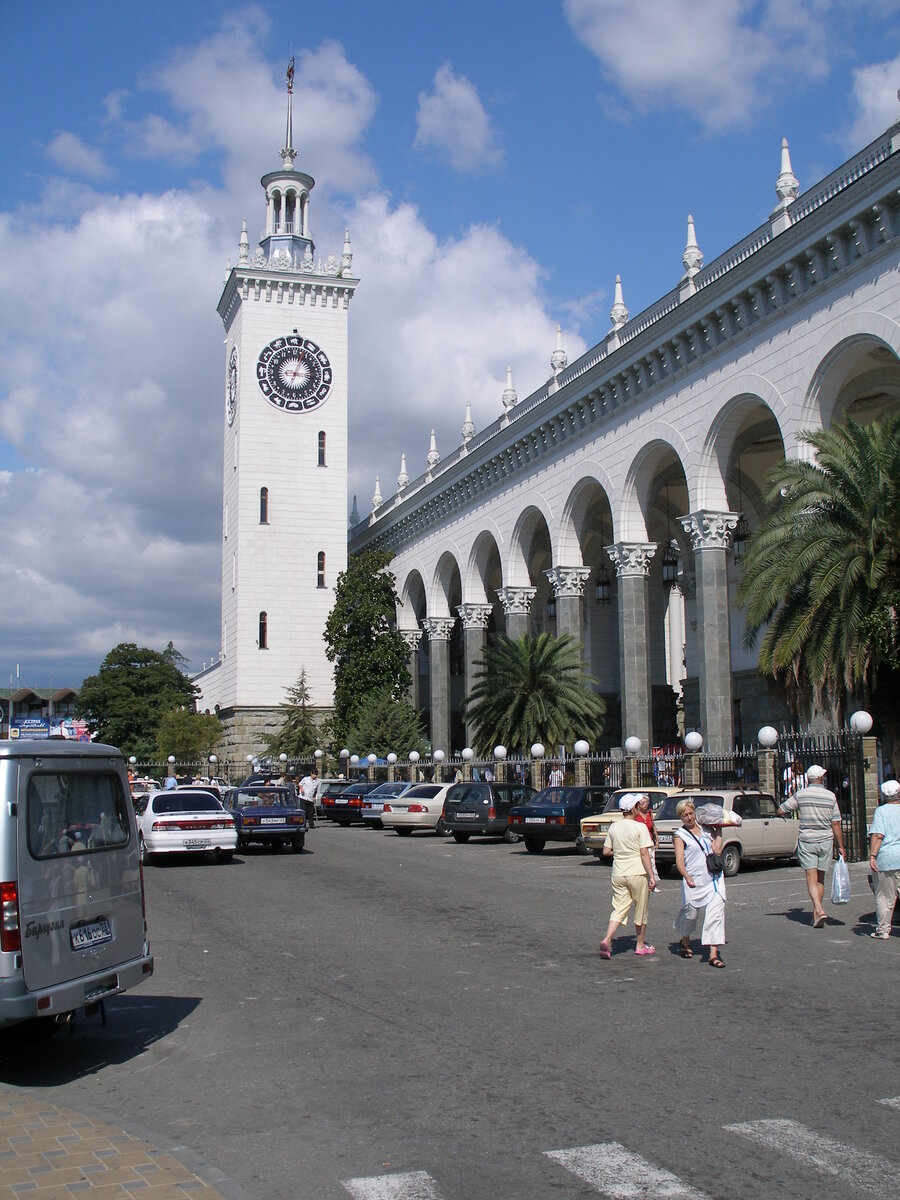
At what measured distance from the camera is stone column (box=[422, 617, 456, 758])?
5122 cm

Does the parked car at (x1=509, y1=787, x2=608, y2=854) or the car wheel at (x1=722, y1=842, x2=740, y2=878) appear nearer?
the car wheel at (x1=722, y1=842, x2=740, y2=878)

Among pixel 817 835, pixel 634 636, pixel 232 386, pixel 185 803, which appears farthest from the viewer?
pixel 232 386

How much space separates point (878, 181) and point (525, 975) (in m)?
19.3

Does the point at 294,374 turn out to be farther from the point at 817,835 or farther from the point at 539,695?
the point at 817,835

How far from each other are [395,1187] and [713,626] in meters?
26.4

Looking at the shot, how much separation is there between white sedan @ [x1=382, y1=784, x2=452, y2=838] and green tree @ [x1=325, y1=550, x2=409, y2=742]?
19.5m

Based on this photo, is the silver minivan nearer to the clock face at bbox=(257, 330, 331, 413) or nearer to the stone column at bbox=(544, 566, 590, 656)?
the stone column at bbox=(544, 566, 590, 656)

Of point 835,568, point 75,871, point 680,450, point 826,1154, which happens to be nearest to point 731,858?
point 835,568

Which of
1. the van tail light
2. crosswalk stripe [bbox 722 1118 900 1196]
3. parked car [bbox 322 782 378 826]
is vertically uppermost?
the van tail light

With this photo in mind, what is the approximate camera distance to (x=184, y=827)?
22.3 meters

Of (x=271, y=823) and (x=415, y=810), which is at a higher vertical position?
(x=271, y=823)

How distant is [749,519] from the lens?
40.8 meters

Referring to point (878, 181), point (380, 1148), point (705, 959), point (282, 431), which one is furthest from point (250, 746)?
point (380, 1148)

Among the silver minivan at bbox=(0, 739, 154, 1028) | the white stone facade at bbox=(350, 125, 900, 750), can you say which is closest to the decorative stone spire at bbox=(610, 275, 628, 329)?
the white stone facade at bbox=(350, 125, 900, 750)
